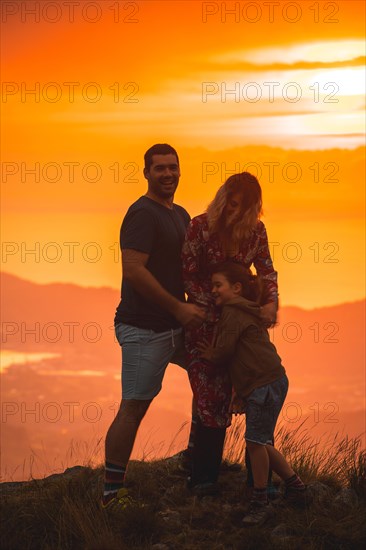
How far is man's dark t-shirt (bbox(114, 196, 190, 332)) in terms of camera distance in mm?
6938

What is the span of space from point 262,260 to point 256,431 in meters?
1.38

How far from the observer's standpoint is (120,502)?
722cm

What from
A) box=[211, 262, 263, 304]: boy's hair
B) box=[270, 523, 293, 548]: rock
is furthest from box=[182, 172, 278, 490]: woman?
box=[270, 523, 293, 548]: rock

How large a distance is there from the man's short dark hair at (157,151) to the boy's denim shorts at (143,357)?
1.34 metres

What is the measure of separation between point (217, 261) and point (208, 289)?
0.76 feet

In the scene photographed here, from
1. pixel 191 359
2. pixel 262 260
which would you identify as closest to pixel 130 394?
pixel 191 359

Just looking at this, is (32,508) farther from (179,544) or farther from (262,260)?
(262,260)

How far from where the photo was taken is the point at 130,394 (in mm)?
7133

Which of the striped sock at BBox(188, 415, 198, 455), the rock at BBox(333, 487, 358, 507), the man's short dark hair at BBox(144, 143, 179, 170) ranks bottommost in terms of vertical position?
the rock at BBox(333, 487, 358, 507)

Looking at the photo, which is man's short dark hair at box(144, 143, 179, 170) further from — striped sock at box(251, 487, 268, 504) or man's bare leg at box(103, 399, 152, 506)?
striped sock at box(251, 487, 268, 504)

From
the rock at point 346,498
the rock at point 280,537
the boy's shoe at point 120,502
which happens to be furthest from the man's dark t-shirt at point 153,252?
the rock at point 346,498

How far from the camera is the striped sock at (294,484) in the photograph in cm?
721

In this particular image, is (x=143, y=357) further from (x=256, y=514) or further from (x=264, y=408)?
(x=256, y=514)

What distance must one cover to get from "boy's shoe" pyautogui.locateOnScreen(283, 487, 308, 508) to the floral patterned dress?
0.78 metres
